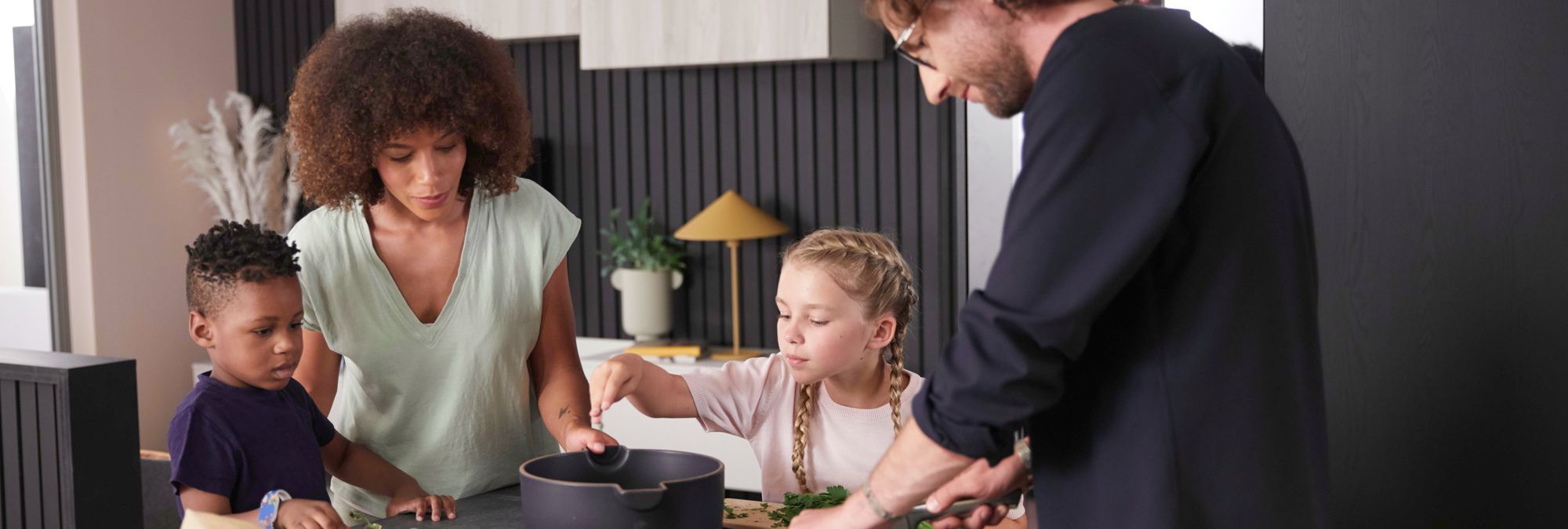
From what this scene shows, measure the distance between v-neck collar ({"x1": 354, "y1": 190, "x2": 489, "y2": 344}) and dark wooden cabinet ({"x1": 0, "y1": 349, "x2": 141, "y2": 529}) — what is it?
A: 16.3 inches

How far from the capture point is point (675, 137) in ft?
14.2

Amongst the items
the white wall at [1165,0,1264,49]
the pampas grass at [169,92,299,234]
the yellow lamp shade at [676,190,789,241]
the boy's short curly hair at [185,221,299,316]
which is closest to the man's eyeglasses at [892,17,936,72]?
the boy's short curly hair at [185,221,299,316]

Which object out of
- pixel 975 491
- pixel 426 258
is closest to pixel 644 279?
pixel 426 258

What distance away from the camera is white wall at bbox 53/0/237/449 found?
4.41 m

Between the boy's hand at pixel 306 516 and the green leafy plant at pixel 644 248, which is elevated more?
the green leafy plant at pixel 644 248

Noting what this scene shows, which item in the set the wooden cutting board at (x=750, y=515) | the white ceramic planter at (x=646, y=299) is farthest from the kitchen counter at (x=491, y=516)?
the white ceramic planter at (x=646, y=299)

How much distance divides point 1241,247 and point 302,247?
3.93 feet

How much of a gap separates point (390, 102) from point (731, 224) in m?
2.33

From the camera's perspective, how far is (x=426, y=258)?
5.73 feet

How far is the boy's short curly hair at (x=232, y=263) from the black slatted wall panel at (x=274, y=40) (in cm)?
338

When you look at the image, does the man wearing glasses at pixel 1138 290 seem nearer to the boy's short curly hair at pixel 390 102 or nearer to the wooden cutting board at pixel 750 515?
the wooden cutting board at pixel 750 515

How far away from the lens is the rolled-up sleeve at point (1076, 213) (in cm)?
98

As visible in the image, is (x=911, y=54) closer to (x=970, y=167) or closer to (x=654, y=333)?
(x=970, y=167)

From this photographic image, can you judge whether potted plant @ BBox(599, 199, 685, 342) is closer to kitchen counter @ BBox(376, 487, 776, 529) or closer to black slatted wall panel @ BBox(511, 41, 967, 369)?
black slatted wall panel @ BBox(511, 41, 967, 369)
